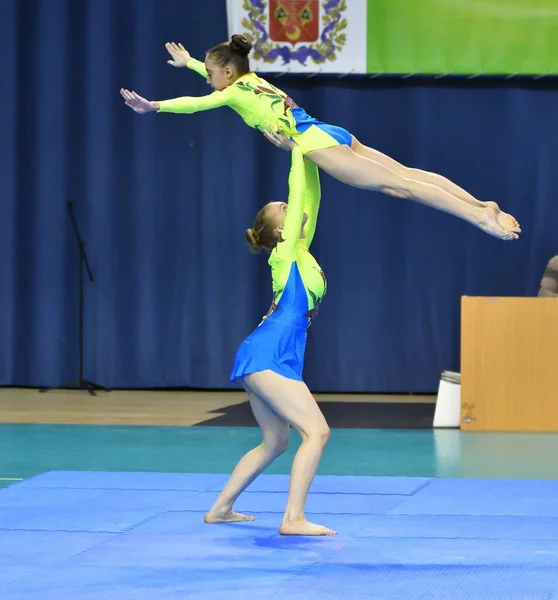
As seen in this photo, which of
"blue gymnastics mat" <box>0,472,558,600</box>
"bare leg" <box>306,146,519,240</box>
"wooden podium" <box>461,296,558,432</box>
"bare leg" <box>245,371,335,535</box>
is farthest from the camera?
"wooden podium" <box>461,296,558,432</box>

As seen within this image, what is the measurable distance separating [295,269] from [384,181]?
0.68 metres

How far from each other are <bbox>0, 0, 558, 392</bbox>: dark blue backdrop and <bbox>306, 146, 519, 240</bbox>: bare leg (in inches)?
201

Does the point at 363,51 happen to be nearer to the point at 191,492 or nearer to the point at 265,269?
the point at 265,269

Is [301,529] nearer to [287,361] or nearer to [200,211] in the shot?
[287,361]

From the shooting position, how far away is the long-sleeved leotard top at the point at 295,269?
4523 mm

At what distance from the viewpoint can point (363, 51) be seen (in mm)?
9578

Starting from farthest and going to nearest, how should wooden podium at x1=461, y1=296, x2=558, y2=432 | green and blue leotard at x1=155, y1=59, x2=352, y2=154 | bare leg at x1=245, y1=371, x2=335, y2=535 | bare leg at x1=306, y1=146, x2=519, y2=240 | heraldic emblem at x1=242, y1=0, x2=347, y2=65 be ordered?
heraldic emblem at x1=242, y1=0, x2=347, y2=65 → wooden podium at x1=461, y1=296, x2=558, y2=432 → green and blue leotard at x1=155, y1=59, x2=352, y2=154 → bare leg at x1=306, y1=146, x2=519, y2=240 → bare leg at x1=245, y1=371, x2=335, y2=535

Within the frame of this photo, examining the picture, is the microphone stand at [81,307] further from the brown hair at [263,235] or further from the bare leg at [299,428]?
the bare leg at [299,428]

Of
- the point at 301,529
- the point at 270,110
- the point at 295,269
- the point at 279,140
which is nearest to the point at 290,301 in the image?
the point at 295,269

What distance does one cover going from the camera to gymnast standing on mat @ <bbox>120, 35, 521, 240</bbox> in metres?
4.91

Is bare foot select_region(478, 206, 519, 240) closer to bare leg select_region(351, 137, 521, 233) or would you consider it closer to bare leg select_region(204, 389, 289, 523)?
bare leg select_region(351, 137, 521, 233)

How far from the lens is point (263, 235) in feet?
15.5

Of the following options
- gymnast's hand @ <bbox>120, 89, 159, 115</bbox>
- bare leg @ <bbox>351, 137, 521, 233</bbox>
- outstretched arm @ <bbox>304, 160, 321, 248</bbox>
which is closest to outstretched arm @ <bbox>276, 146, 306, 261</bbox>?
outstretched arm @ <bbox>304, 160, 321, 248</bbox>

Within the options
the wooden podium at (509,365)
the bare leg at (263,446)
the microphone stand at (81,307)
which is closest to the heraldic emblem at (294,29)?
the microphone stand at (81,307)
